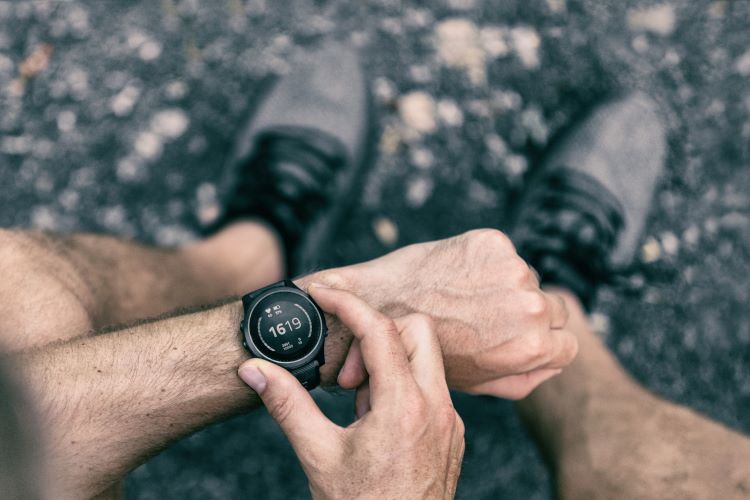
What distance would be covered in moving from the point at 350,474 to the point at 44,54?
2.71 m

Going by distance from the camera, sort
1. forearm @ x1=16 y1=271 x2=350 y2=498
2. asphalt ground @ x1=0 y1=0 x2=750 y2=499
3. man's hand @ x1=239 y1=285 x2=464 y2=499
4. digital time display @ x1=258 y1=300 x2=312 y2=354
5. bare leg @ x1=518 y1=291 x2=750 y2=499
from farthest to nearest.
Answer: asphalt ground @ x1=0 y1=0 x2=750 y2=499
bare leg @ x1=518 y1=291 x2=750 y2=499
digital time display @ x1=258 y1=300 x2=312 y2=354
forearm @ x1=16 y1=271 x2=350 y2=498
man's hand @ x1=239 y1=285 x2=464 y2=499

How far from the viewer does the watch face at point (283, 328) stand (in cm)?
175

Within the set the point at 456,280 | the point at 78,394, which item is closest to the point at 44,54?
the point at 78,394

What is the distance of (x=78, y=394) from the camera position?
5.34 feet

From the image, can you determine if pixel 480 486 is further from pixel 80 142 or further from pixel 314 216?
pixel 80 142

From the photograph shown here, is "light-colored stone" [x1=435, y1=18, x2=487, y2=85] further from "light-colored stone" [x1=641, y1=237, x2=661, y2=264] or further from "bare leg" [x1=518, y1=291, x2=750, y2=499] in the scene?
"bare leg" [x1=518, y1=291, x2=750, y2=499]

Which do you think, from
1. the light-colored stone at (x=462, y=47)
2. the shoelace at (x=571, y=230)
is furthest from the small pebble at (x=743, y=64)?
the light-colored stone at (x=462, y=47)

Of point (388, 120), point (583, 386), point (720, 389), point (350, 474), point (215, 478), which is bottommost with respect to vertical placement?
point (215, 478)

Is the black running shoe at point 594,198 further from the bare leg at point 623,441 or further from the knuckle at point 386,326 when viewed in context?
the knuckle at point 386,326

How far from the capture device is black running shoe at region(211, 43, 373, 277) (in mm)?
2805

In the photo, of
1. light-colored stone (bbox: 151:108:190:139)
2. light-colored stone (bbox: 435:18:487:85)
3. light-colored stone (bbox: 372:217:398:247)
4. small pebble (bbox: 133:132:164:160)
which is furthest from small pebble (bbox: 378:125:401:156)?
small pebble (bbox: 133:132:164:160)

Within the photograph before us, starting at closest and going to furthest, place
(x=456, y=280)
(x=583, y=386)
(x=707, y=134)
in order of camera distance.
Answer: (x=456, y=280) → (x=583, y=386) → (x=707, y=134)

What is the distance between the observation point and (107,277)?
2.17 m

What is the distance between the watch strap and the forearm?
0.49 ft
